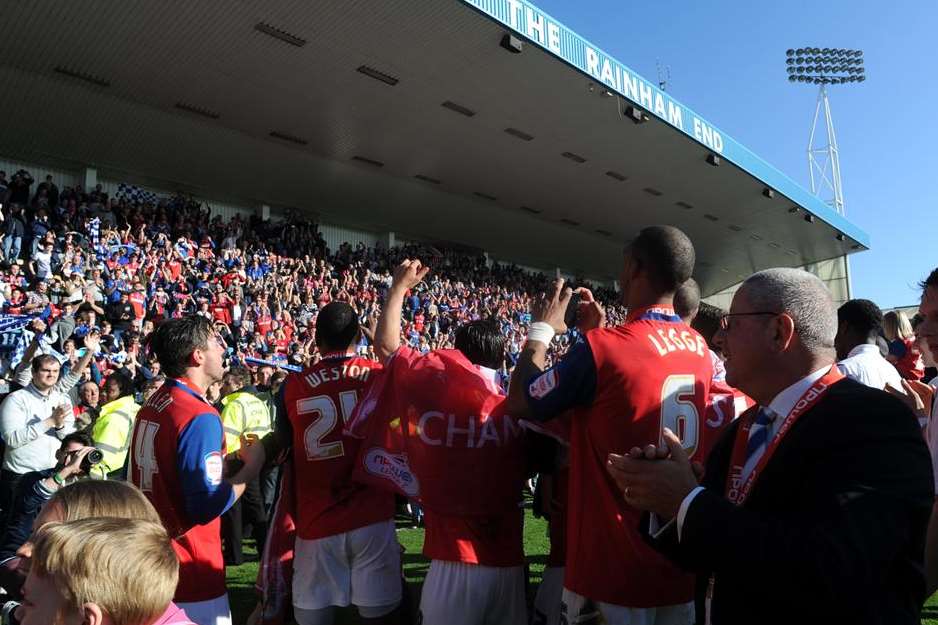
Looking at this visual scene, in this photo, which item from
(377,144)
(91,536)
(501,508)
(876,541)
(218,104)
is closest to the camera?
(876,541)

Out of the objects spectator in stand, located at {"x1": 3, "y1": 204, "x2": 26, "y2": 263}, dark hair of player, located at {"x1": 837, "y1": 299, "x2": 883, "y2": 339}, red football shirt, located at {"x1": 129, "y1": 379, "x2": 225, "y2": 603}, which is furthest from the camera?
spectator in stand, located at {"x1": 3, "y1": 204, "x2": 26, "y2": 263}

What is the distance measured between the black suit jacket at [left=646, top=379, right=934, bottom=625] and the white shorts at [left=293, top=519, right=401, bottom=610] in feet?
7.96

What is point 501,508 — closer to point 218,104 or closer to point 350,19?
point 350,19

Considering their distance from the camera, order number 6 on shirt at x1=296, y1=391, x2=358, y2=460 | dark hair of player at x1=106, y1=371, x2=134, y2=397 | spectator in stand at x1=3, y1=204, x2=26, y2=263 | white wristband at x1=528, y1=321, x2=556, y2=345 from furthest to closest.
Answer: spectator in stand at x1=3, y1=204, x2=26, y2=263
dark hair of player at x1=106, y1=371, x2=134, y2=397
number 6 on shirt at x1=296, y1=391, x2=358, y2=460
white wristband at x1=528, y1=321, x2=556, y2=345

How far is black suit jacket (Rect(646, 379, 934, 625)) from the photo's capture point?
134 centimetres

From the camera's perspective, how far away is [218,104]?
19.2 meters

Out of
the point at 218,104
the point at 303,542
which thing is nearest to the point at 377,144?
the point at 218,104

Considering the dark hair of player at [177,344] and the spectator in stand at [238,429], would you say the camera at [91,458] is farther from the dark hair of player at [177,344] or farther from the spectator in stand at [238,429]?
the spectator in stand at [238,429]

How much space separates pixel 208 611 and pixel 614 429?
6.93 feet

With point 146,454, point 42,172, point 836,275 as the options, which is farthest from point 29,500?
point 836,275

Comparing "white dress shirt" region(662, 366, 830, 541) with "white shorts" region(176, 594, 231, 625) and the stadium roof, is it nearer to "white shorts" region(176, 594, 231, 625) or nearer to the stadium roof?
"white shorts" region(176, 594, 231, 625)

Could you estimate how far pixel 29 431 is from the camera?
20.8 feet

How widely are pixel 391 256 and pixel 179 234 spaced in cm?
944

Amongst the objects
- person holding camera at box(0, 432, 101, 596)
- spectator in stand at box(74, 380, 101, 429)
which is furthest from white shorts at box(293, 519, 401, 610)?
spectator in stand at box(74, 380, 101, 429)
